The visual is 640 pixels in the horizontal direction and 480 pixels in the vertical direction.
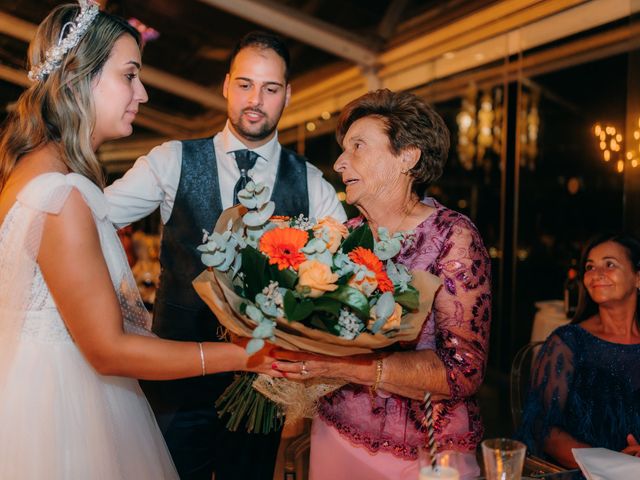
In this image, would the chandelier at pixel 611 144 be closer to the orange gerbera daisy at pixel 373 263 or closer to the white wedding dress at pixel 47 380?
the orange gerbera daisy at pixel 373 263

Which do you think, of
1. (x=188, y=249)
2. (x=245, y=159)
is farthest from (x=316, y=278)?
(x=245, y=159)

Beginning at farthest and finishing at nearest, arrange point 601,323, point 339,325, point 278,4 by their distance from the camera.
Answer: point 278,4 → point 601,323 → point 339,325

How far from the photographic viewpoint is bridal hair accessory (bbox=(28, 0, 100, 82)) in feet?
5.68

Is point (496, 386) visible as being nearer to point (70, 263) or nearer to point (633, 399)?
point (633, 399)

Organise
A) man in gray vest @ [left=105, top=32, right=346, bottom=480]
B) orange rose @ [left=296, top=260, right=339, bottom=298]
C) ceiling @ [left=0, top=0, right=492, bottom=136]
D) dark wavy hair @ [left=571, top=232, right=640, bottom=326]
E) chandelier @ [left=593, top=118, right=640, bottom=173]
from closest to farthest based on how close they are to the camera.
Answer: orange rose @ [left=296, top=260, right=339, bottom=298] → man in gray vest @ [left=105, top=32, right=346, bottom=480] → dark wavy hair @ [left=571, top=232, right=640, bottom=326] → chandelier @ [left=593, top=118, right=640, bottom=173] → ceiling @ [left=0, top=0, right=492, bottom=136]

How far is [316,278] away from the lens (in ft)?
4.79

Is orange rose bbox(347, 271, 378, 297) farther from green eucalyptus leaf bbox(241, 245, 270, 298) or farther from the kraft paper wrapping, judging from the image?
green eucalyptus leaf bbox(241, 245, 270, 298)

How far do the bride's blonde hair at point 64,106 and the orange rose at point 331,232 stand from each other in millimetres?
643

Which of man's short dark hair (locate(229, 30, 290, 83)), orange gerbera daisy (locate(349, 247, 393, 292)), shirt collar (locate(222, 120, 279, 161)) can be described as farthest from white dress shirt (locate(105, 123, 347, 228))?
orange gerbera daisy (locate(349, 247, 393, 292))

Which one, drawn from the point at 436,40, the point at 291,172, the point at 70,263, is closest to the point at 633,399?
the point at 291,172

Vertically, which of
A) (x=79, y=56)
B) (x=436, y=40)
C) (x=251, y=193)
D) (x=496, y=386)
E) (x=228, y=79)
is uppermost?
(x=436, y=40)

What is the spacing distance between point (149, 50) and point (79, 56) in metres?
7.36

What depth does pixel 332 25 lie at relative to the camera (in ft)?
19.8

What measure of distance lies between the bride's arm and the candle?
727mm
